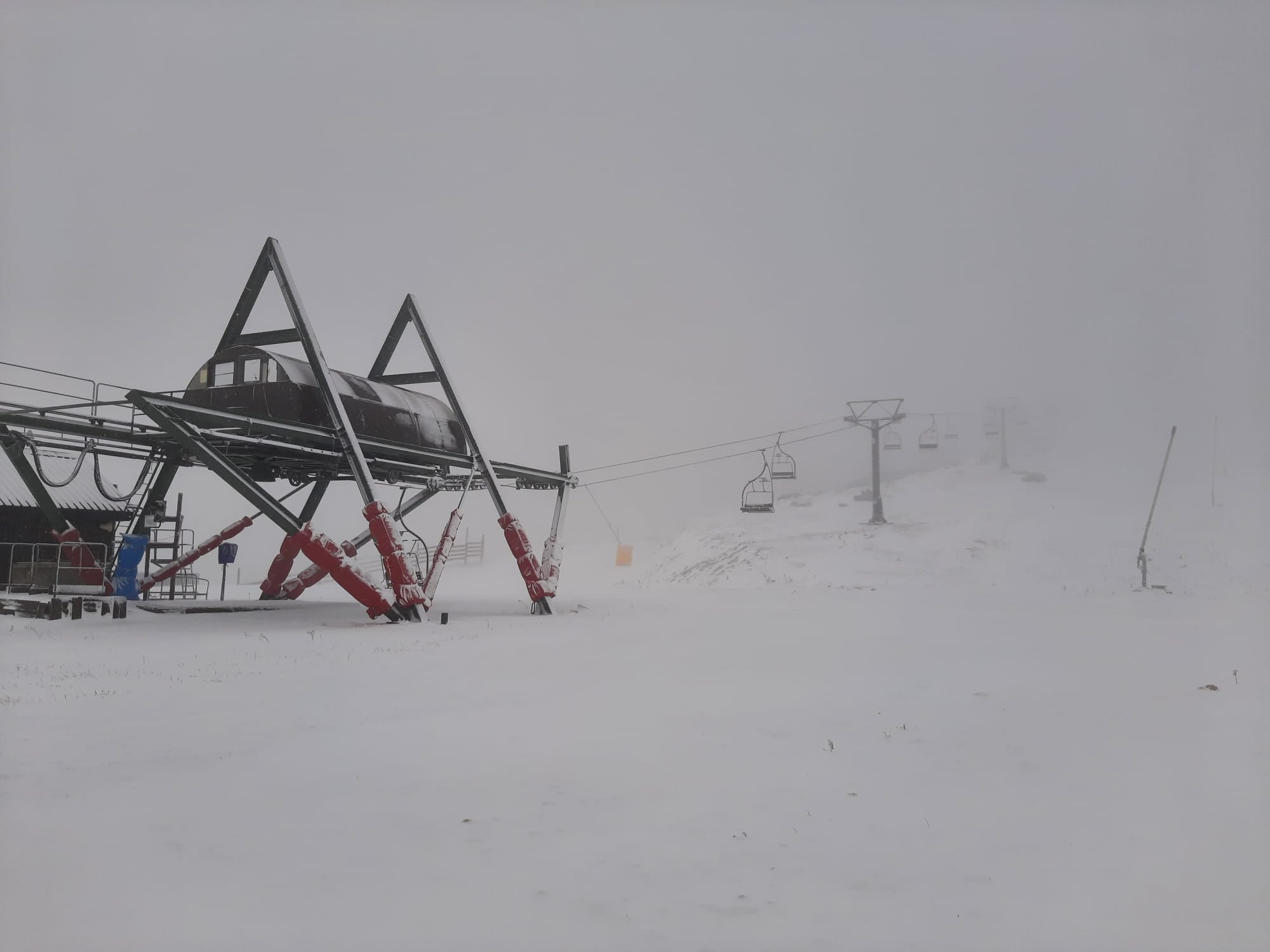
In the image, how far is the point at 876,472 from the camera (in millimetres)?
41438

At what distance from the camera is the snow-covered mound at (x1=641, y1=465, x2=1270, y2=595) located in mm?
34344

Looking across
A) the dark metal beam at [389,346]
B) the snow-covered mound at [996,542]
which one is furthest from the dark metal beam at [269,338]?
the snow-covered mound at [996,542]

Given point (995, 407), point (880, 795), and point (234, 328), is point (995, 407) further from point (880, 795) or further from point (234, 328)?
point (880, 795)

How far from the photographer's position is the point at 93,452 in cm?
2075

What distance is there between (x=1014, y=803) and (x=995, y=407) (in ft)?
172

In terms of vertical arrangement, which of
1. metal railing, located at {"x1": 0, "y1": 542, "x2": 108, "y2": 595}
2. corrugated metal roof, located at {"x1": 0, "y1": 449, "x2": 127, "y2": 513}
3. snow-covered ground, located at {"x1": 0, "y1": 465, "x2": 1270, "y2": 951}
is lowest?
snow-covered ground, located at {"x1": 0, "y1": 465, "x2": 1270, "y2": 951}

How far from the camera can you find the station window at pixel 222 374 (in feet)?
66.8

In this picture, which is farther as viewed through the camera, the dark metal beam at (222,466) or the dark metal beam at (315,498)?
the dark metal beam at (315,498)

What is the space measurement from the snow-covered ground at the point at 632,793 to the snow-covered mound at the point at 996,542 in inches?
788

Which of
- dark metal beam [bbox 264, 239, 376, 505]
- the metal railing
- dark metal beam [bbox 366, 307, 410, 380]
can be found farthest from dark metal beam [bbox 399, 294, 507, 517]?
the metal railing

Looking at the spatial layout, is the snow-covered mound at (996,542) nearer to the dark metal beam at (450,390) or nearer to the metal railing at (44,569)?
the dark metal beam at (450,390)

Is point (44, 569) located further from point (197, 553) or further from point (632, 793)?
point (632, 793)

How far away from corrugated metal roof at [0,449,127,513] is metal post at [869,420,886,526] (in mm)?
32426

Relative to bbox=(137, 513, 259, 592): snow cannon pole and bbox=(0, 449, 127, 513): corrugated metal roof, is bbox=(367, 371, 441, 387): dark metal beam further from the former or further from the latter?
bbox=(0, 449, 127, 513): corrugated metal roof
